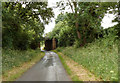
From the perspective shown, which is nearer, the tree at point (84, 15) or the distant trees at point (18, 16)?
the distant trees at point (18, 16)

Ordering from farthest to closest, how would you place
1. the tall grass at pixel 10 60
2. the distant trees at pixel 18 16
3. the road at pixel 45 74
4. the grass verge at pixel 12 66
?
1. the distant trees at pixel 18 16
2. the tall grass at pixel 10 60
3. the grass verge at pixel 12 66
4. the road at pixel 45 74

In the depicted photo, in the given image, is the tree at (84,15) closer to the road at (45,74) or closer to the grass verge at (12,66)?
the road at (45,74)

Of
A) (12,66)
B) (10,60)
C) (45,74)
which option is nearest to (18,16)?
(10,60)

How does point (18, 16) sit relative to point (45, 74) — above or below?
above

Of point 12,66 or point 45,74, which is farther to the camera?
point 12,66

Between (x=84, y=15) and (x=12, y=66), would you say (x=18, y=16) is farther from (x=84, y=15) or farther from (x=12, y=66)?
(x=84, y=15)

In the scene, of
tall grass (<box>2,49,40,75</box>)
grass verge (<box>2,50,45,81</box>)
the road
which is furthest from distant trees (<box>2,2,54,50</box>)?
the road

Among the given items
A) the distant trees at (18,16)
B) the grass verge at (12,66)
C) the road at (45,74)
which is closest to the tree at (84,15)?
the distant trees at (18,16)

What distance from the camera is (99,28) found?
13.3m

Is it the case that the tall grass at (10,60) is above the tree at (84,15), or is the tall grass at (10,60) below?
below

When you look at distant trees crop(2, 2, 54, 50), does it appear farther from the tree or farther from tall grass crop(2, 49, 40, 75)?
the tree

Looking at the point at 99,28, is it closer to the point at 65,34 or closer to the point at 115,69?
the point at 115,69

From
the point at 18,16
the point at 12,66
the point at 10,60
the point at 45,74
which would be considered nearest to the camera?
the point at 45,74

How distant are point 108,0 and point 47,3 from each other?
28.0 feet
